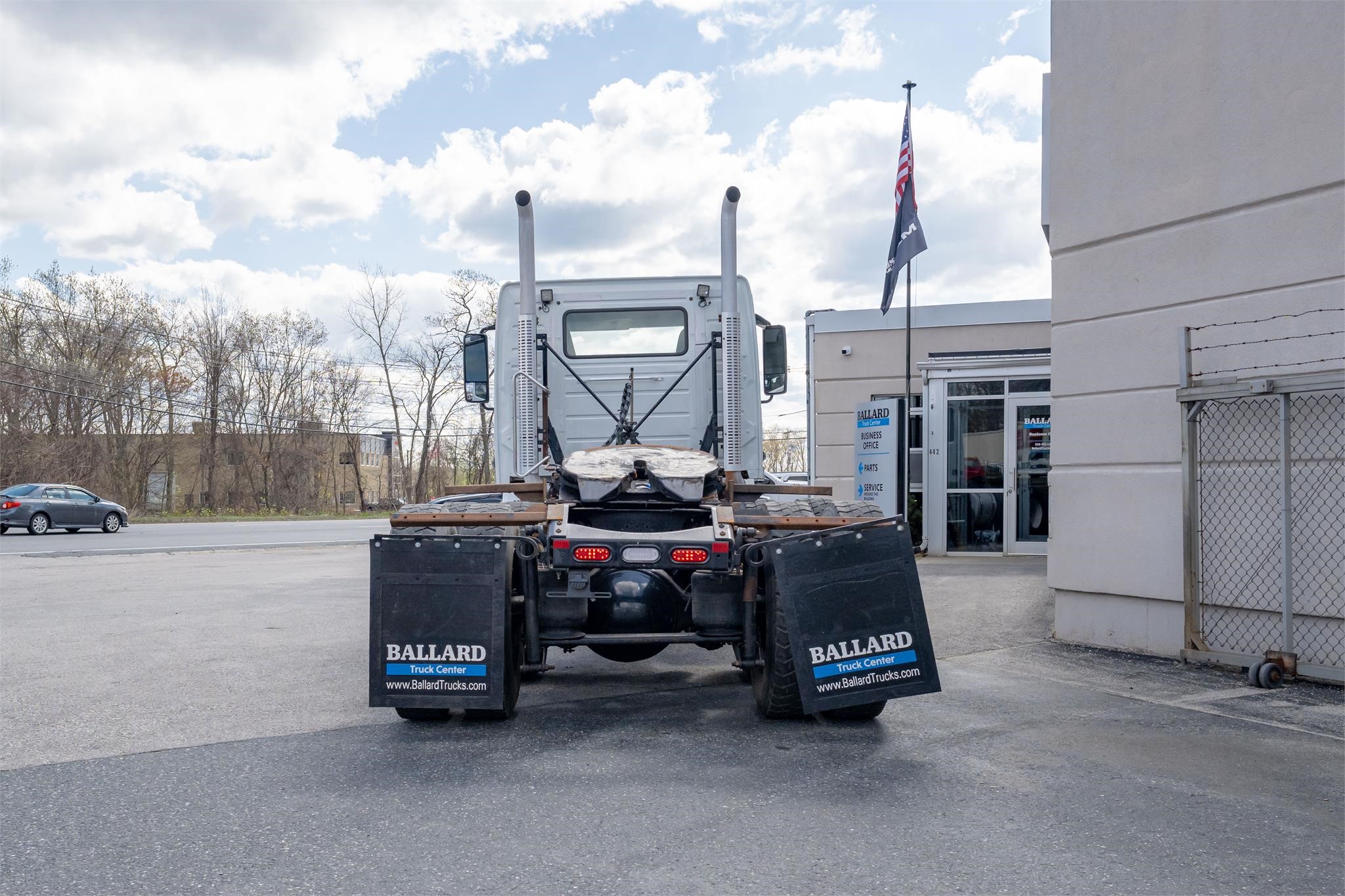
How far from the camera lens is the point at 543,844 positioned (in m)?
3.79

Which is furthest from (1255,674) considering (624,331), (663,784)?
Result: (624,331)

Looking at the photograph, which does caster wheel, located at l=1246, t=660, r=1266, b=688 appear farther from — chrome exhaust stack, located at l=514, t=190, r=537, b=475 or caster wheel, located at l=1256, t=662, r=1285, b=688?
chrome exhaust stack, located at l=514, t=190, r=537, b=475

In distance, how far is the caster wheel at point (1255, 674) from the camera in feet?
22.4

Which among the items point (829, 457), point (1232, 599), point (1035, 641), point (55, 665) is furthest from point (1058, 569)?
point (829, 457)

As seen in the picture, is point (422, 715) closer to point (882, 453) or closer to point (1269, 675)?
point (1269, 675)

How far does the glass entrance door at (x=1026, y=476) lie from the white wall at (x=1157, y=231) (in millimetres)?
6787

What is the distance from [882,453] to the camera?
1608 centimetres

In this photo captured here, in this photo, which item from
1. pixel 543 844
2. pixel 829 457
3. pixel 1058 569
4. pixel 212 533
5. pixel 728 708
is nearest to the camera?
pixel 543 844

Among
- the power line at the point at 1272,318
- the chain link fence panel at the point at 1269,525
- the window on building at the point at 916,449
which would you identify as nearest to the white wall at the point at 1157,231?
the power line at the point at 1272,318

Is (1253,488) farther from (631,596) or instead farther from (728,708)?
(631,596)

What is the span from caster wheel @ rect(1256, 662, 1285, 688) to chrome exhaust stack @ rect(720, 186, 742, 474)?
3680 mm

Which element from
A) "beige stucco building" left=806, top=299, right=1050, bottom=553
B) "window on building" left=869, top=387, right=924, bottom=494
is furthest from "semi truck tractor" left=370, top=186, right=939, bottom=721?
"window on building" left=869, top=387, right=924, bottom=494

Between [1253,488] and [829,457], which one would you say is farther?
[829,457]

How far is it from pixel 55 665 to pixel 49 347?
39556 mm
